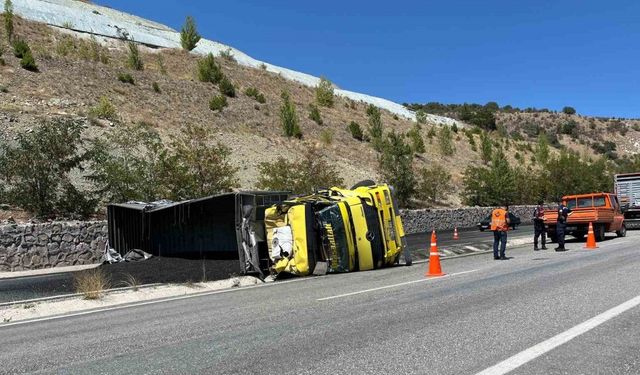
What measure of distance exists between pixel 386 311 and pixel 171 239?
496 inches

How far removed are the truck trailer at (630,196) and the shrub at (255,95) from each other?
3142cm

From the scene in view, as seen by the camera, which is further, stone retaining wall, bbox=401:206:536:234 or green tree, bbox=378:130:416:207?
green tree, bbox=378:130:416:207

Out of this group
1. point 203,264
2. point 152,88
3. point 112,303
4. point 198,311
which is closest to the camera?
point 198,311

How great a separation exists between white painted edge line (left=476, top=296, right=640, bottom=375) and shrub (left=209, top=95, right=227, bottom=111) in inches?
1558

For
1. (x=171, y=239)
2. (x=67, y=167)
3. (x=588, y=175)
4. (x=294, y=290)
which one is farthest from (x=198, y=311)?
(x=588, y=175)

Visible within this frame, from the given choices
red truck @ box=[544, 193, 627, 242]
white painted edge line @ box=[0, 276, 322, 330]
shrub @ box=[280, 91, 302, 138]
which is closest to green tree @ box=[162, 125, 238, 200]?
white painted edge line @ box=[0, 276, 322, 330]

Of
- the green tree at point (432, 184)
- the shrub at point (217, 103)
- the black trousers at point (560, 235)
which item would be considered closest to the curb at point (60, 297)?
the black trousers at point (560, 235)

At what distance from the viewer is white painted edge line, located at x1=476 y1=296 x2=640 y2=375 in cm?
512

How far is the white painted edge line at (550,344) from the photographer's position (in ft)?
16.8

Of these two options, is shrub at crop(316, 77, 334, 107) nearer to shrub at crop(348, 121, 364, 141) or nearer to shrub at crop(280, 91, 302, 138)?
shrub at crop(348, 121, 364, 141)

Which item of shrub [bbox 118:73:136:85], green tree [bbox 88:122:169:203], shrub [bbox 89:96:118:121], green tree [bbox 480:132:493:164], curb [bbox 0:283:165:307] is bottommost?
curb [bbox 0:283:165:307]

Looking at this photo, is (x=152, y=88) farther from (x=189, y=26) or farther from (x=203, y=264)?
(x=203, y=264)

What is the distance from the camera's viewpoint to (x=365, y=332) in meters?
6.82

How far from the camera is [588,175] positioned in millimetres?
56219
